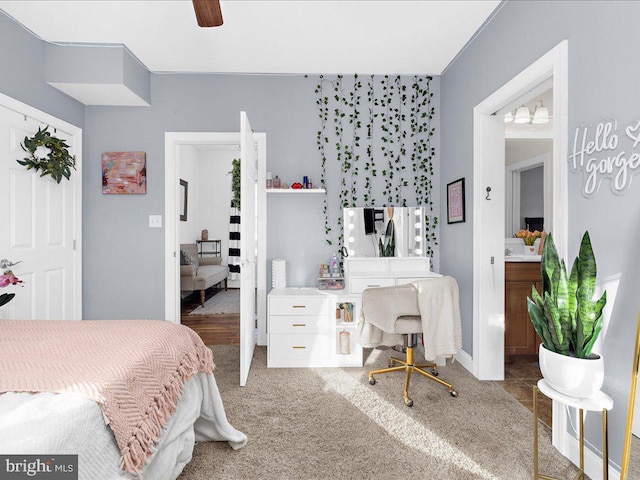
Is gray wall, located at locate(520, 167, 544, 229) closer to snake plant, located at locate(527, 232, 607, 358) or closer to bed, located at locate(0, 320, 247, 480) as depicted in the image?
snake plant, located at locate(527, 232, 607, 358)

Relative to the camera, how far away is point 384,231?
368 cm

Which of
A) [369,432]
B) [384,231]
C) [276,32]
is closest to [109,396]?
[369,432]

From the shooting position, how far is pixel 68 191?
3.36 metres

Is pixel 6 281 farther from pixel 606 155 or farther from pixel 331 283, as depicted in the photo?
pixel 606 155

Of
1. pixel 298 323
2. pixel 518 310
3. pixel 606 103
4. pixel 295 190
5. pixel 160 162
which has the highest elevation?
pixel 160 162

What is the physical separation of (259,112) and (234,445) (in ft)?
9.68

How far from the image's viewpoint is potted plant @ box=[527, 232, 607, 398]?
4.56 ft

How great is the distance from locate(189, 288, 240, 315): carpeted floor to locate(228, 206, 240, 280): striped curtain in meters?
0.47

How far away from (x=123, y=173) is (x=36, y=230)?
36.6 inches

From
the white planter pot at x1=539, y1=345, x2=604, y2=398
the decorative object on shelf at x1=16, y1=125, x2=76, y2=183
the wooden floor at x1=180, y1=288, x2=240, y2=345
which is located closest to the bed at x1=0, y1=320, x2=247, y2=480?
the white planter pot at x1=539, y1=345, x2=604, y2=398

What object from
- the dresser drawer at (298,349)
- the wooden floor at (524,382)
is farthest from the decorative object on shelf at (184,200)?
the wooden floor at (524,382)

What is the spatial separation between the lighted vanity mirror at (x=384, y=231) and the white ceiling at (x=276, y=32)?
140 centimetres

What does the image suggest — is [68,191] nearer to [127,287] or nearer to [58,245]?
[58,245]

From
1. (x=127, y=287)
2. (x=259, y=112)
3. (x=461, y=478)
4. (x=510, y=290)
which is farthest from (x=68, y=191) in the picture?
(x=510, y=290)
